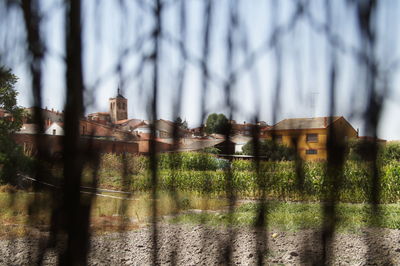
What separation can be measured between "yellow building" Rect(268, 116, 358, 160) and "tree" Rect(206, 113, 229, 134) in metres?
0.06

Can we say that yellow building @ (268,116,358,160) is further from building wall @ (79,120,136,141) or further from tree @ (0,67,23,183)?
tree @ (0,67,23,183)

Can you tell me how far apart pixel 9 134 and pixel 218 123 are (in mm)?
303

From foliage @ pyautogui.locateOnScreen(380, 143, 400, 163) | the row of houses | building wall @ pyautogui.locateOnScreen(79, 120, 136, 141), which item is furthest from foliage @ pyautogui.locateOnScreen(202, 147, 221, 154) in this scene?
foliage @ pyautogui.locateOnScreen(380, 143, 400, 163)

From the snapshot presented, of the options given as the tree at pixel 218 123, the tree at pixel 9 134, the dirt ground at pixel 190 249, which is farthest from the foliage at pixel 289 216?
the tree at pixel 9 134

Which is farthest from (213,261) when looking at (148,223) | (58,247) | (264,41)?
(264,41)

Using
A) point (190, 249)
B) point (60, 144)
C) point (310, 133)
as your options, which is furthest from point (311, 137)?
point (60, 144)

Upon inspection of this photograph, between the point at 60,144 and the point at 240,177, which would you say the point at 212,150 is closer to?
the point at 240,177

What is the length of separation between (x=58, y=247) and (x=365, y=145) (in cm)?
45

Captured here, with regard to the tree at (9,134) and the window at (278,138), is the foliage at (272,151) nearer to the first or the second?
the window at (278,138)

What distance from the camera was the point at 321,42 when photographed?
0.49 metres

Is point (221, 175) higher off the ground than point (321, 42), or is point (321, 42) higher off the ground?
point (321, 42)

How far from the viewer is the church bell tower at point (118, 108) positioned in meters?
0.49

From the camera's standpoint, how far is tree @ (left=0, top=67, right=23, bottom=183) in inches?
19.9

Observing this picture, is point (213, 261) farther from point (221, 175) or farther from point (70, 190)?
point (70, 190)
